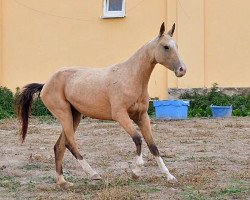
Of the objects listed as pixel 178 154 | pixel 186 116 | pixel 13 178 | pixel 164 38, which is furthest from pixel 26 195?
pixel 186 116

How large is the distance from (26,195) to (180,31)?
919 centimetres

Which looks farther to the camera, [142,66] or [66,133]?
[66,133]

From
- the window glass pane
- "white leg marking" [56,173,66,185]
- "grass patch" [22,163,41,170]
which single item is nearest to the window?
the window glass pane

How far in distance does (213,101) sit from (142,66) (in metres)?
8.04

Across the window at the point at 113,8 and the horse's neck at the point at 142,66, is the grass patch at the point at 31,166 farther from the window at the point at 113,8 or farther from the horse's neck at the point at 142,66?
the window at the point at 113,8

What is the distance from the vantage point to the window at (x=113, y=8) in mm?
15641

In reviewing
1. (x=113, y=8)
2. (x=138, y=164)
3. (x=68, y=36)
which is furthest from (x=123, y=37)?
(x=138, y=164)

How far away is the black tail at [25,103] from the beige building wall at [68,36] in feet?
25.9

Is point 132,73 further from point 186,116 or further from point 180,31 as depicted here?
point 180,31

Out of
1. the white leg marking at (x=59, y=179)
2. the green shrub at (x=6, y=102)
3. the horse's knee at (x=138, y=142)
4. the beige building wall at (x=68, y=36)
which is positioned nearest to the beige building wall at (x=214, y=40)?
the beige building wall at (x=68, y=36)

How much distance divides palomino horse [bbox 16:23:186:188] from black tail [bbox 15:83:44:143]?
0.62 ft

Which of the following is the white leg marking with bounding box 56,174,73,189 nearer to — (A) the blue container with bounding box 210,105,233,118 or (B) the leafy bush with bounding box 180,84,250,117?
(A) the blue container with bounding box 210,105,233,118

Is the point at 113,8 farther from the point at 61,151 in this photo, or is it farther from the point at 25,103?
the point at 61,151

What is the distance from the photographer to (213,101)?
48.6ft
